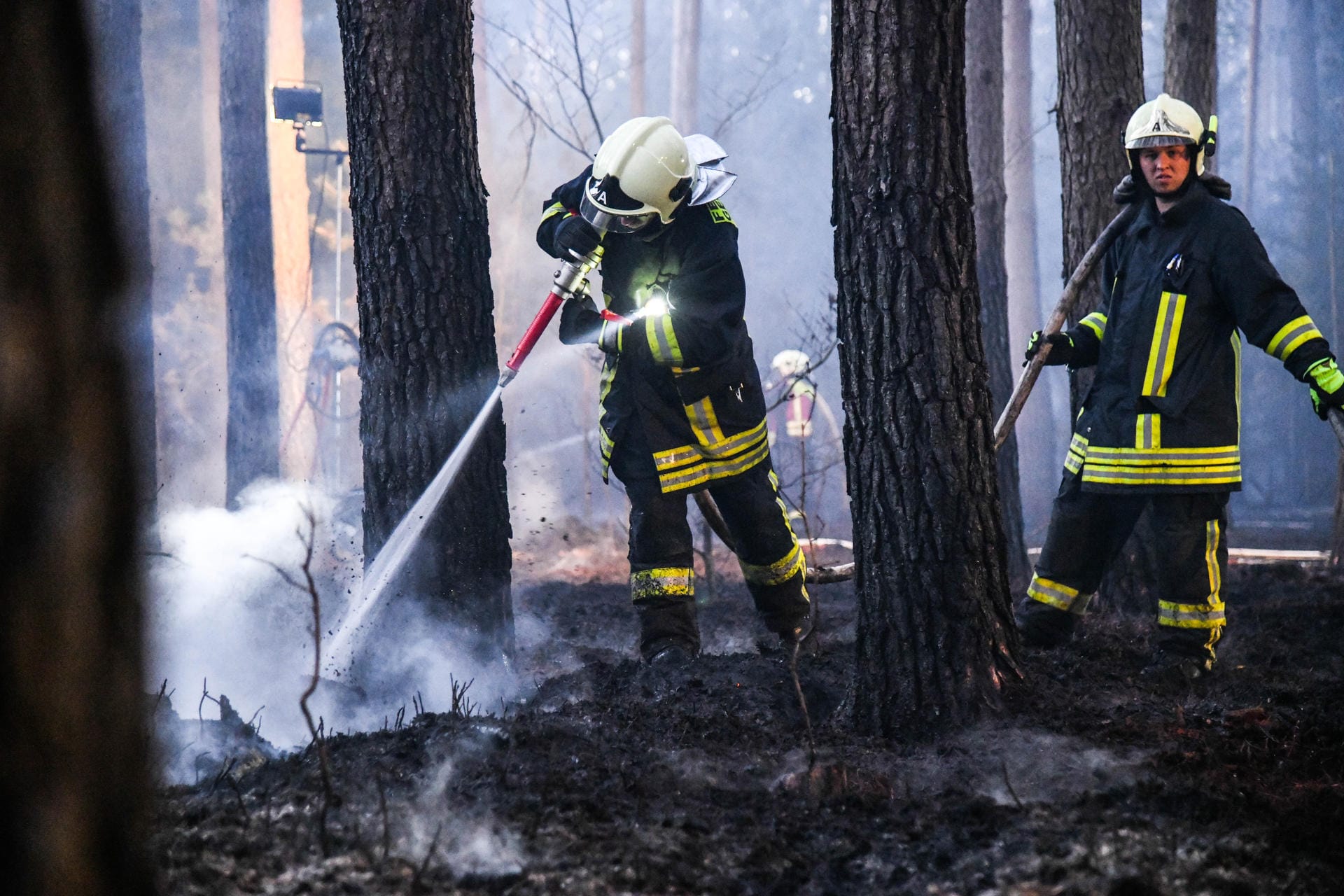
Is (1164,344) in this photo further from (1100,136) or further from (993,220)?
(993,220)

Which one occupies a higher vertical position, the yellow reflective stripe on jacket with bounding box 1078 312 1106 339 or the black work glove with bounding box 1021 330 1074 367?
the yellow reflective stripe on jacket with bounding box 1078 312 1106 339

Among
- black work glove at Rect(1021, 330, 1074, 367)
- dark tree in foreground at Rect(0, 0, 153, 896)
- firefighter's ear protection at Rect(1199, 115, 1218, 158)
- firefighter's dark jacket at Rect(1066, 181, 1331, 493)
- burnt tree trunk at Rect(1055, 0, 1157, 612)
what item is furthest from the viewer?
burnt tree trunk at Rect(1055, 0, 1157, 612)

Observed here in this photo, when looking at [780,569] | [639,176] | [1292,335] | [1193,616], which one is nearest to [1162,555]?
[1193,616]

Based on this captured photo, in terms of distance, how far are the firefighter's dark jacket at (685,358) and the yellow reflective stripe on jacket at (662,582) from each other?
0.33 m

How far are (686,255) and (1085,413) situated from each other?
1.78 m

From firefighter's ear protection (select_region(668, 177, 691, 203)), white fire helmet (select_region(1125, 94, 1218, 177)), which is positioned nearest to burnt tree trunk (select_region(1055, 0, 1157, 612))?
white fire helmet (select_region(1125, 94, 1218, 177))

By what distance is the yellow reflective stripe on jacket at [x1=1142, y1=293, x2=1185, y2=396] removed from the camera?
13.9 ft

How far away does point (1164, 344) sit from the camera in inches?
168

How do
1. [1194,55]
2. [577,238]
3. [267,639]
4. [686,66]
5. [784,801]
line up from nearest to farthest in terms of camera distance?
[784,801], [577,238], [267,639], [1194,55], [686,66]

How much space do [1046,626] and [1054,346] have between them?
3.83 feet

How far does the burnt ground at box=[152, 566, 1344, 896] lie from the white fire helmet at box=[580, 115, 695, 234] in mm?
1791

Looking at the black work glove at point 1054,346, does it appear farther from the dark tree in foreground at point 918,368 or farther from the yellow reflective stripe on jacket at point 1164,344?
the dark tree in foreground at point 918,368

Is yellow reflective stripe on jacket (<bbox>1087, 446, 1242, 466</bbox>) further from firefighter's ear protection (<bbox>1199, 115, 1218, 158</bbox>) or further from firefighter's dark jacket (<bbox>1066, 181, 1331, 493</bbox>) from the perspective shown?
firefighter's ear protection (<bbox>1199, 115, 1218, 158</bbox>)

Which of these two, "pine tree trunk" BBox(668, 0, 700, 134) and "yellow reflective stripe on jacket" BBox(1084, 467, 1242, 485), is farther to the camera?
"pine tree trunk" BBox(668, 0, 700, 134)
